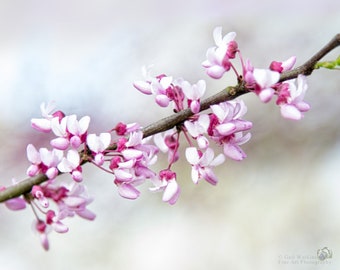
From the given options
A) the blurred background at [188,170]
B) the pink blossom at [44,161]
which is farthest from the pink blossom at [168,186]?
the blurred background at [188,170]

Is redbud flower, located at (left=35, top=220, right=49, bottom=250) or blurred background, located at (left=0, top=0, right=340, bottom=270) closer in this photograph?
redbud flower, located at (left=35, top=220, right=49, bottom=250)

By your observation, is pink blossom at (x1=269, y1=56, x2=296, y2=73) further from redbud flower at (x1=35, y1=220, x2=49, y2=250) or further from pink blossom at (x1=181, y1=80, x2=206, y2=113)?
redbud flower at (x1=35, y1=220, x2=49, y2=250)

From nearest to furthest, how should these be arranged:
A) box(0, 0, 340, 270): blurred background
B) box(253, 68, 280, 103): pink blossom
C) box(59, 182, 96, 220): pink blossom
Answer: box(253, 68, 280, 103): pink blossom < box(59, 182, 96, 220): pink blossom < box(0, 0, 340, 270): blurred background

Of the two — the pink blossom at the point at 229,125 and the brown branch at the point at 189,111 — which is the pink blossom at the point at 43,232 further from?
the pink blossom at the point at 229,125

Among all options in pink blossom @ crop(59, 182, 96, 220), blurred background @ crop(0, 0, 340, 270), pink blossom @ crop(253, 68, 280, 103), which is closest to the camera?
pink blossom @ crop(253, 68, 280, 103)

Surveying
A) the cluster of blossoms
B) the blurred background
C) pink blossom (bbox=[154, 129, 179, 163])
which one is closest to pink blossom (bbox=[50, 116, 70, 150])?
the cluster of blossoms

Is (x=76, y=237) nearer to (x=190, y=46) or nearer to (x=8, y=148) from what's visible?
(x=8, y=148)

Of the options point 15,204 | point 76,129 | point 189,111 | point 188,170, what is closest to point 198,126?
point 189,111
